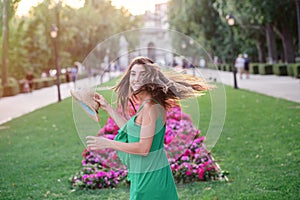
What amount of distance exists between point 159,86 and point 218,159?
16.3 ft

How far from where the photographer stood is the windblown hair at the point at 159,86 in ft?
9.66

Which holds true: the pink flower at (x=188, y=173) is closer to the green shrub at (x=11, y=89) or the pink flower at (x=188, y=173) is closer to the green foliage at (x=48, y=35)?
the green shrub at (x=11, y=89)

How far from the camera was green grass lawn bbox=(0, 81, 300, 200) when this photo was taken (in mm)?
5781

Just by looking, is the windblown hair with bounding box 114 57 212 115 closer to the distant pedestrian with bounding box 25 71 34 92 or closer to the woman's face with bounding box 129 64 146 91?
the woman's face with bounding box 129 64 146 91

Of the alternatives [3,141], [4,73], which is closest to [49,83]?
[4,73]

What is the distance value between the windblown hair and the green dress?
0.17m

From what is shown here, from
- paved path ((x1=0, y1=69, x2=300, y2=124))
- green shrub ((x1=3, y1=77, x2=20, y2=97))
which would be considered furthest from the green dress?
green shrub ((x1=3, y1=77, x2=20, y2=97))

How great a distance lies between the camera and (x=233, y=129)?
11.1m

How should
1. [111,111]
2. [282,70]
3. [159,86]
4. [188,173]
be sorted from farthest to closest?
[282,70], [188,173], [111,111], [159,86]

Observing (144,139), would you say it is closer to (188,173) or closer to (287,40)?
(188,173)

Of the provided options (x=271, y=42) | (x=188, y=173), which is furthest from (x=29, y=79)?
(x=188, y=173)

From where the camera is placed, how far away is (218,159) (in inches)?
305

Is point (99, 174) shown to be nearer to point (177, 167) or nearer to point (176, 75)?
point (177, 167)

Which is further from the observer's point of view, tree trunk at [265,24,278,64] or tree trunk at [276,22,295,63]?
tree trunk at [265,24,278,64]
